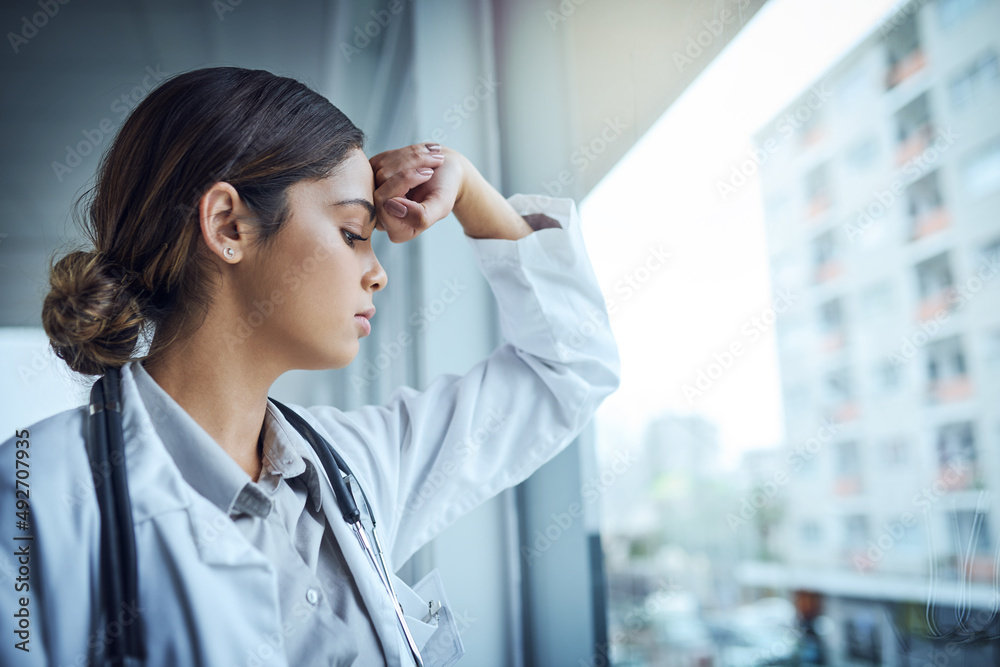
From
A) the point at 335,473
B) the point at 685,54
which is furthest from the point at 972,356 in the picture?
the point at 335,473

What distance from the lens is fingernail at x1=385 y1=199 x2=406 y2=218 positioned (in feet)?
3.15

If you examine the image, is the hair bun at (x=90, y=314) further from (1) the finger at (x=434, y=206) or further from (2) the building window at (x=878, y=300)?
(2) the building window at (x=878, y=300)

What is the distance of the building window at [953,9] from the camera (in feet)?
2.01

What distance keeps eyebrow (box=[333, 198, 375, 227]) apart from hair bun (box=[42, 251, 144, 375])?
1.10 ft

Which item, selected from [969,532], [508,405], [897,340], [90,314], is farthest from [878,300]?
[90,314]

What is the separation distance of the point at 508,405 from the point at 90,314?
66cm

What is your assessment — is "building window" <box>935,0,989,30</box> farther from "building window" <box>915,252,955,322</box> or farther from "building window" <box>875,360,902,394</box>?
"building window" <box>875,360,902,394</box>

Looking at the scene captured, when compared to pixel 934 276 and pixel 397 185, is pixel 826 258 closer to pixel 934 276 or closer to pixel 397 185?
pixel 934 276

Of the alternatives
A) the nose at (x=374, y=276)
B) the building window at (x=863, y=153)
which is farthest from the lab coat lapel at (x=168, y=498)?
the building window at (x=863, y=153)

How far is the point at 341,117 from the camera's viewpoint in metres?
0.98

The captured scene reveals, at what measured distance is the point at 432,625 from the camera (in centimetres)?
98

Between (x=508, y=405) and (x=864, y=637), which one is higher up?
(x=508, y=405)

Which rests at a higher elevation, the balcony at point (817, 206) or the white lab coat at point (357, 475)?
the balcony at point (817, 206)

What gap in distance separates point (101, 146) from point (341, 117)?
43.4 inches
